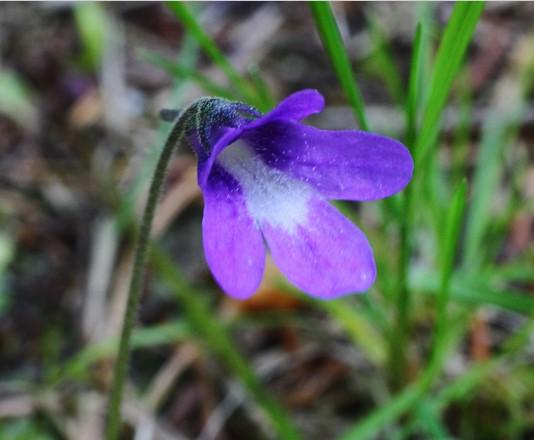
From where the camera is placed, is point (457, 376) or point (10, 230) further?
point (10, 230)

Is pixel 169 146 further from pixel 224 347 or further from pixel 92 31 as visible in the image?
pixel 92 31

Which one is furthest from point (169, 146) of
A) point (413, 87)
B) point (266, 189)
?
point (413, 87)

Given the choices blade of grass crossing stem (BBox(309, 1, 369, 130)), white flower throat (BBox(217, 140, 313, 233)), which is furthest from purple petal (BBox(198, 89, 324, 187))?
blade of grass crossing stem (BBox(309, 1, 369, 130))

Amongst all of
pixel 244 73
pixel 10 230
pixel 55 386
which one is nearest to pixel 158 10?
pixel 244 73

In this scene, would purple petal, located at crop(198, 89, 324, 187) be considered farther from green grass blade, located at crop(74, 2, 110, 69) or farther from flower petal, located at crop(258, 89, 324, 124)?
green grass blade, located at crop(74, 2, 110, 69)

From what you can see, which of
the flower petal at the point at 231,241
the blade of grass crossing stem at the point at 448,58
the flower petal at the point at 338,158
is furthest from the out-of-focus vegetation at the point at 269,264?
the flower petal at the point at 231,241

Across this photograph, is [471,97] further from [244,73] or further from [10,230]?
[10,230]
